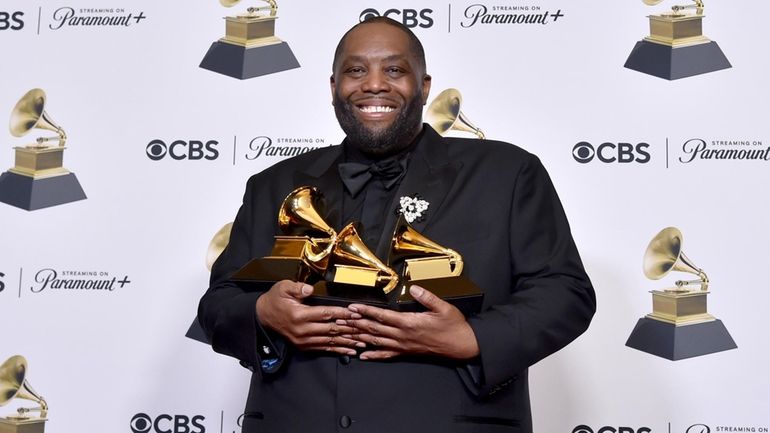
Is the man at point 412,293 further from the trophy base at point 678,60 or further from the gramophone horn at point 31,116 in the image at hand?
the gramophone horn at point 31,116

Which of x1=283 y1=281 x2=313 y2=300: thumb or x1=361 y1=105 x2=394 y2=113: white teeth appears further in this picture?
x1=361 y1=105 x2=394 y2=113: white teeth

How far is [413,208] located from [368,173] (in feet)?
0.61

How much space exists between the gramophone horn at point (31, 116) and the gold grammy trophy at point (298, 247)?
156 cm

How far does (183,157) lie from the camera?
3.17 meters

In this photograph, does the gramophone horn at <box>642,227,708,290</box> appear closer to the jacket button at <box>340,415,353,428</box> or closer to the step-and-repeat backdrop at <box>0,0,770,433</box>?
the step-and-repeat backdrop at <box>0,0,770,433</box>

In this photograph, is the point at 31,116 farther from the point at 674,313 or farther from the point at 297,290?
the point at 674,313

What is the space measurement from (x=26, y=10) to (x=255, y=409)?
1.91 meters

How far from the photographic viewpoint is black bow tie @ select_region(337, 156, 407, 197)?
6.98 feet

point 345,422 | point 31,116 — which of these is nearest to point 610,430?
point 345,422

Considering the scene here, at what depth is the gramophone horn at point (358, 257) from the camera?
180cm

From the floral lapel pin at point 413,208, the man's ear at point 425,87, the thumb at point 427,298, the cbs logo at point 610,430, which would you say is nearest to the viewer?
the thumb at point 427,298

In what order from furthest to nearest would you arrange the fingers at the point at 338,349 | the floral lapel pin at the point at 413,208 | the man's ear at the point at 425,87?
the man's ear at the point at 425,87 < the floral lapel pin at the point at 413,208 < the fingers at the point at 338,349

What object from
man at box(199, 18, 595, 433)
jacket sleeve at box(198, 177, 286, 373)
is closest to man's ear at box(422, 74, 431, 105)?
man at box(199, 18, 595, 433)

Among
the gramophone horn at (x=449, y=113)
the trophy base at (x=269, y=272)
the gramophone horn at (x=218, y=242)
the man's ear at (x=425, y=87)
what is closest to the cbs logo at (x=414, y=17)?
the gramophone horn at (x=449, y=113)
